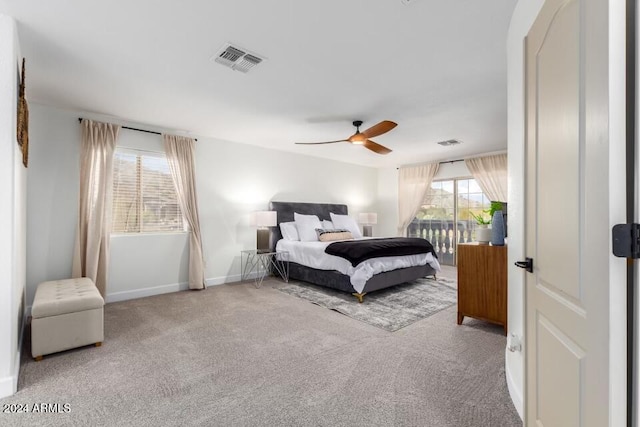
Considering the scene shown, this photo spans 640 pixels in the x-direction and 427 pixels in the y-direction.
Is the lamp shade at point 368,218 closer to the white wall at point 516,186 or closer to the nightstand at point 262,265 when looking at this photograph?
the nightstand at point 262,265

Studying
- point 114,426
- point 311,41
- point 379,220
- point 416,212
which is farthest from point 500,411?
point 379,220

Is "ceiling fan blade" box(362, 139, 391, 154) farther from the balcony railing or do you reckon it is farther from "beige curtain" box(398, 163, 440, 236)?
the balcony railing

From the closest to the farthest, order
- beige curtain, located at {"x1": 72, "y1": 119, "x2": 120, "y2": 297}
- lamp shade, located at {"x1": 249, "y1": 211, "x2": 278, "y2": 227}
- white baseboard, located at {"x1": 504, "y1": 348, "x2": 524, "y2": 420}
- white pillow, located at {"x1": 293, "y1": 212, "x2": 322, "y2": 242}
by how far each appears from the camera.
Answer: white baseboard, located at {"x1": 504, "y1": 348, "x2": 524, "y2": 420}, beige curtain, located at {"x1": 72, "y1": 119, "x2": 120, "y2": 297}, lamp shade, located at {"x1": 249, "y1": 211, "x2": 278, "y2": 227}, white pillow, located at {"x1": 293, "y1": 212, "x2": 322, "y2": 242}

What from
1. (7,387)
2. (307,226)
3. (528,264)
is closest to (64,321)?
(7,387)

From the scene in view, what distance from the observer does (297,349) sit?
2.60 meters

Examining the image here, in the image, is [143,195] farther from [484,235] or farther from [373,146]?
[484,235]

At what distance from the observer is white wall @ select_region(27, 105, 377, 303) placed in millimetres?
3607

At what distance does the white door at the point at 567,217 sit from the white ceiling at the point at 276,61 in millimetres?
1001

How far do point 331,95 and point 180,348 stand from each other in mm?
2805

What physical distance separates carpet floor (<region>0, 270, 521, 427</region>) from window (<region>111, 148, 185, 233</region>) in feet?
4.62

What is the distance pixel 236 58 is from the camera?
2543 millimetres

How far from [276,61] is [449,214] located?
5.47m

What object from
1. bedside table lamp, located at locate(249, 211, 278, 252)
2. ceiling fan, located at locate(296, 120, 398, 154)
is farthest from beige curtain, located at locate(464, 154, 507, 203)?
bedside table lamp, located at locate(249, 211, 278, 252)

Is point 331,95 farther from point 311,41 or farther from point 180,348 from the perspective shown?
point 180,348
